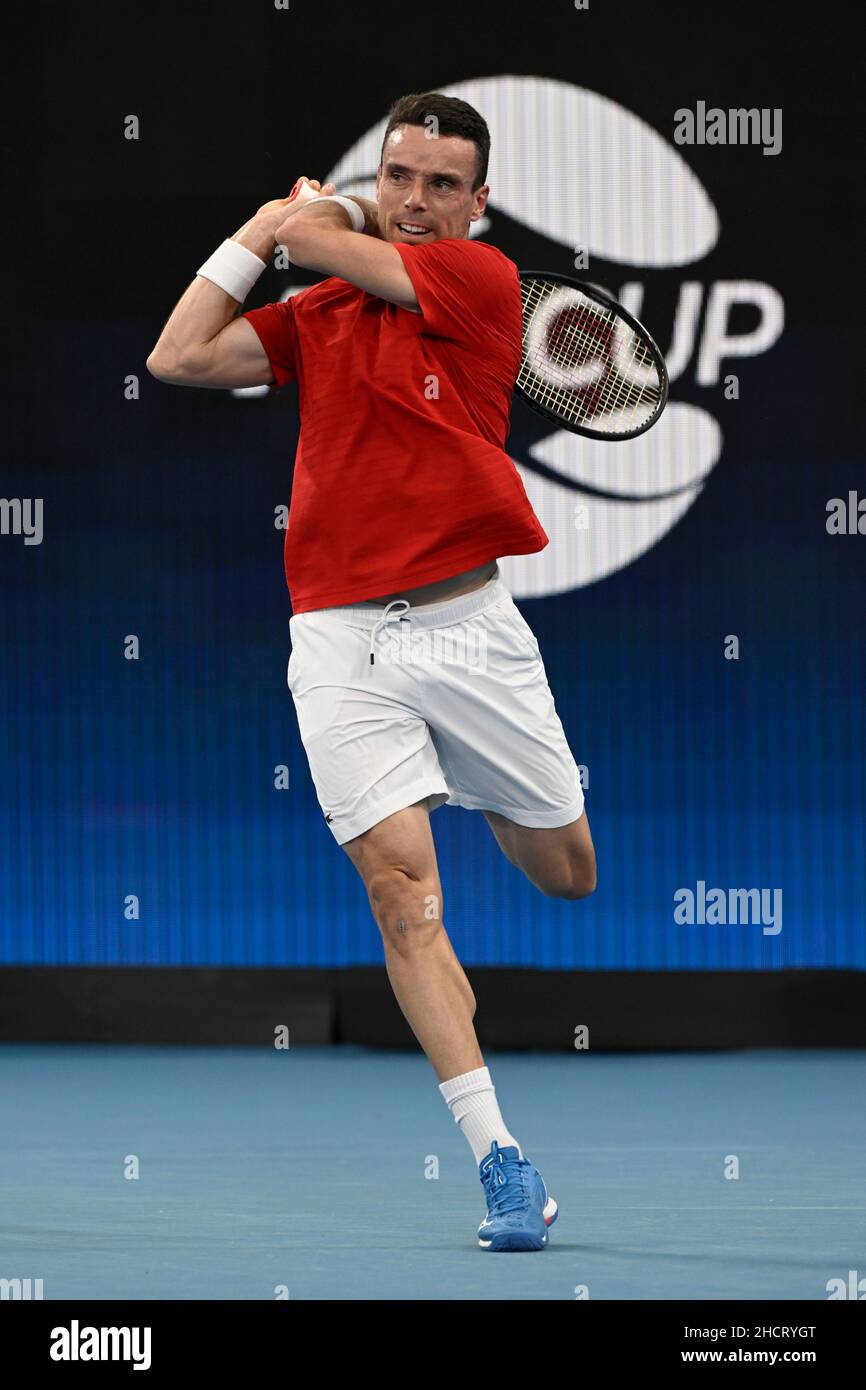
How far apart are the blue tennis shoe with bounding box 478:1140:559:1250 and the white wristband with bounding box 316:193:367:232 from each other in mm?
1434

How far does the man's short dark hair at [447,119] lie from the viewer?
10.4 ft

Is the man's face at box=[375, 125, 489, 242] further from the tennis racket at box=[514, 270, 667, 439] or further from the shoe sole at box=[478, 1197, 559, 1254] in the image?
the shoe sole at box=[478, 1197, 559, 1254]

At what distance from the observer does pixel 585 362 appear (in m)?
3.63

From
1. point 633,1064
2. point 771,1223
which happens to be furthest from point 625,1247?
point 633,1064

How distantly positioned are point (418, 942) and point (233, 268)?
107cm

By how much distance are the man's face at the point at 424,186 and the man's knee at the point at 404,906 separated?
1.00 meters

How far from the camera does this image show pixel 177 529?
5828mm

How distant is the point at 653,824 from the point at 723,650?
0.52 meters

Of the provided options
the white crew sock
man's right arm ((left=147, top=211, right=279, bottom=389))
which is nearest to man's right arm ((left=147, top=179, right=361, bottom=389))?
man's right arm ((left=147, top=211, right=279, bottom=389))

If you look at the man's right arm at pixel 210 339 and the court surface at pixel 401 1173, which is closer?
the court surface at pixel 401 1173

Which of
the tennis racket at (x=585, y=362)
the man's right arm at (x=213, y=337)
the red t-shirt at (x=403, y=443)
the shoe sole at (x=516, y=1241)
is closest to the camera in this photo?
the shoe sole at (x=516, y=1241)

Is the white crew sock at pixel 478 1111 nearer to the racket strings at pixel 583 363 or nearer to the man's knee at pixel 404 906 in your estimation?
the man's knee at pixel 404 906

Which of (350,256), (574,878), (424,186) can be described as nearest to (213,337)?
(350,256)

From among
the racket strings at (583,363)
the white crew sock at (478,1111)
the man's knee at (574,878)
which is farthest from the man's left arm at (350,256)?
the white crew sock at (478,1111)
